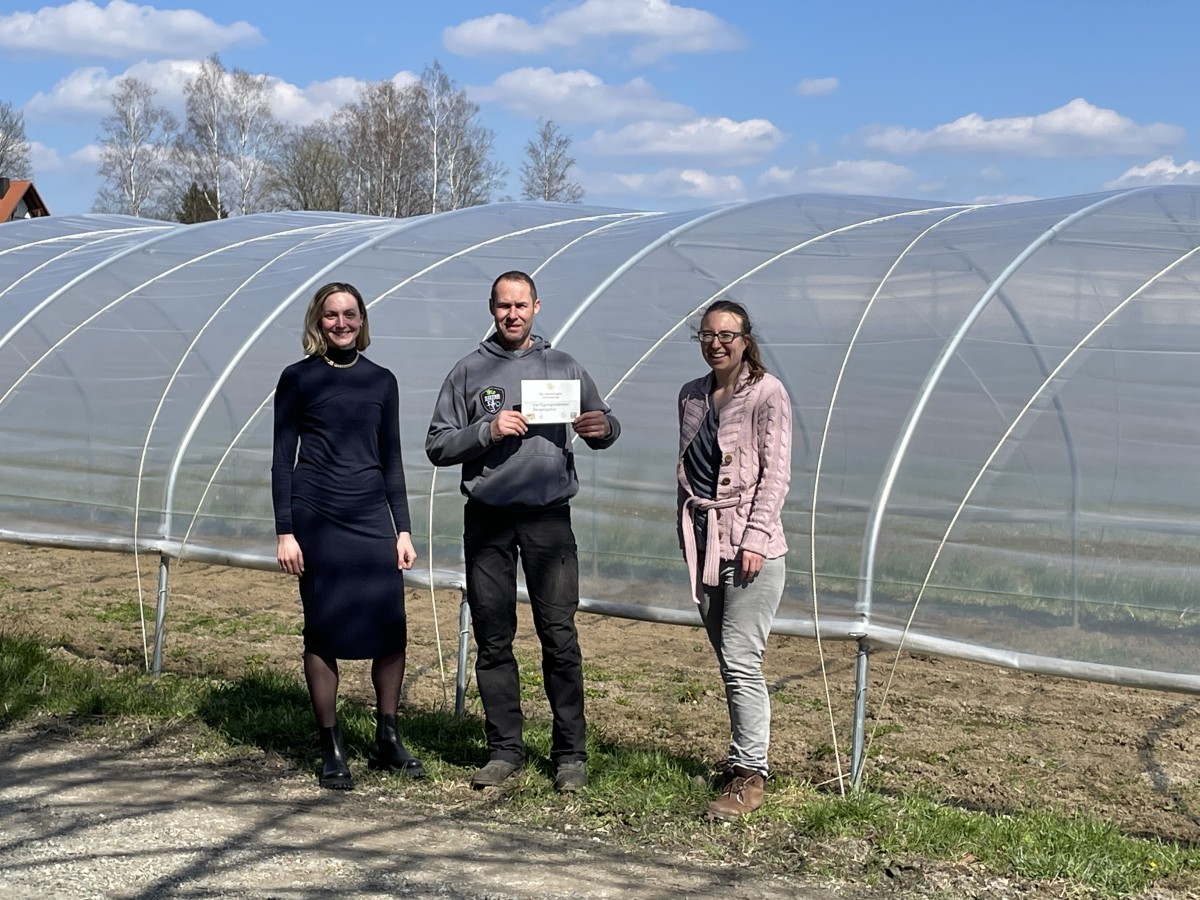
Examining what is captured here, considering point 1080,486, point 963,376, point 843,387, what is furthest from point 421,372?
point 1080,486

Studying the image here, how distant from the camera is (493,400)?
207 inches

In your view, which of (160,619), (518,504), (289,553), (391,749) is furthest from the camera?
(160,619)

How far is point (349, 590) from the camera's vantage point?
5410mm

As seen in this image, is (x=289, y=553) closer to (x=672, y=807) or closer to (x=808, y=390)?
(x=672, y=807)

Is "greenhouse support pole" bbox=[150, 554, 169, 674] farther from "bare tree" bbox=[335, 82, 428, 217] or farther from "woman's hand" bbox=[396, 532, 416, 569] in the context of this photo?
"bare tree" bbox=[335, 82, 428, 217]

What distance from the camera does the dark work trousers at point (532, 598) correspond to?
5.30 m

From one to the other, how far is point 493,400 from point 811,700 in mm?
3493

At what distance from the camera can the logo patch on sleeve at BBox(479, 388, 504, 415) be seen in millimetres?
5258

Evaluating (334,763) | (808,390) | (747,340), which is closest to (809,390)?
(808,390)

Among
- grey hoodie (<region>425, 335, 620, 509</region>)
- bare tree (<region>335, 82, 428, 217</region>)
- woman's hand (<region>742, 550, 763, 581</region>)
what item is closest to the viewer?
woman's hand (<region>742, 550, 763, 581</region>)

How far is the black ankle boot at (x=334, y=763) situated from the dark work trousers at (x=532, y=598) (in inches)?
24.5

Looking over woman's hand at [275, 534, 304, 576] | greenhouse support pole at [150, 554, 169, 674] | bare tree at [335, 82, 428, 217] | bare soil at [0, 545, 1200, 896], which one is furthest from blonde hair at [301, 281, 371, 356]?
bare tree at [335, 82, 428, 217]

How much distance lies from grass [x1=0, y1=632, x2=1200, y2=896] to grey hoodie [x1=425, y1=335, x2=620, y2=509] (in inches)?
45.3

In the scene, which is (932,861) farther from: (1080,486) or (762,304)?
(762,304)
